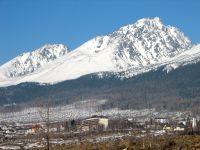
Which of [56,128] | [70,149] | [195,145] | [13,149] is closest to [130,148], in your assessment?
[195,145]

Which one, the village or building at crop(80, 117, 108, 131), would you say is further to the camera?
building at crop(80, 117, 108, 131)

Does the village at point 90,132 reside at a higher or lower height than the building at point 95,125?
lower

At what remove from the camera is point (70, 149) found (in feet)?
226

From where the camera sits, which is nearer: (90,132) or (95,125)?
(90,132)

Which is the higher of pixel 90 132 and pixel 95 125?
pixel 95 125

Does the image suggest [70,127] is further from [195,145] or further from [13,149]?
[195,145]

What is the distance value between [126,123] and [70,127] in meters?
13.4

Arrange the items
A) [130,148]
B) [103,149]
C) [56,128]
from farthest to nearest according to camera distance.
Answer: [56,128] < [103,149] < [130,148]

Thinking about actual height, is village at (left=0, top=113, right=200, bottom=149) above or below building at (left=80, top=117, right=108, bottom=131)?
below

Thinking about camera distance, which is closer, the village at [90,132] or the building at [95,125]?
the village at [90,132]

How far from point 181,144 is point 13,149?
35.2 meters

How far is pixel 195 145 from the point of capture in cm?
5275

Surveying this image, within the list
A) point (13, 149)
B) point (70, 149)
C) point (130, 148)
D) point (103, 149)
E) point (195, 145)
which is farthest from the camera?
point (13, 149)

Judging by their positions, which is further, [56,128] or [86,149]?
[56,128]
